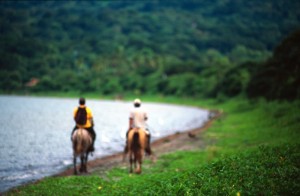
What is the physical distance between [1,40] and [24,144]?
176 metres

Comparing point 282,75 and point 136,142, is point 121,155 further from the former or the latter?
point 282,75

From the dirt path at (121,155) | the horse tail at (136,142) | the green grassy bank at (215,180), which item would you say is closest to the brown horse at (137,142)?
the horse tail at (136,142)

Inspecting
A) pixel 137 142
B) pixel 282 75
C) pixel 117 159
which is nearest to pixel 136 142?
pixel 137 142

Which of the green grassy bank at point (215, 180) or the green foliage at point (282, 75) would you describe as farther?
the green foliage at point (282, 75)

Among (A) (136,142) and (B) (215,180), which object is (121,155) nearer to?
(A) (136,142)

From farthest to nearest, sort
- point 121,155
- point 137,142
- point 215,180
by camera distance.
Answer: point 121,155 → point 137,142 → point 215,180

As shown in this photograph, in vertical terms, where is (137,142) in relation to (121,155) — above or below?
above

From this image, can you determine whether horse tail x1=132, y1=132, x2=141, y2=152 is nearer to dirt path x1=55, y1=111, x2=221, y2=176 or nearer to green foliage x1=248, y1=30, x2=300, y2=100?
dirt path x1=55, y1=111, x2=221, y2=176

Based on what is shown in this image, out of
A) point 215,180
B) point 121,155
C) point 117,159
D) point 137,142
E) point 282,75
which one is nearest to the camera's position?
point 215,180

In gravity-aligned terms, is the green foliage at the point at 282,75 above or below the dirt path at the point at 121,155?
above

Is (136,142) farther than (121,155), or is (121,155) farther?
(121,155)

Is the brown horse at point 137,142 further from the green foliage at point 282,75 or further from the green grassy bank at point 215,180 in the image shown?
the green foliage at point 282,75

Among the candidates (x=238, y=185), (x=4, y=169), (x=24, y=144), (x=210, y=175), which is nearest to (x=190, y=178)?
(x=210, y=175)

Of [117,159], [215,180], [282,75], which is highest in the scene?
[282,75]
